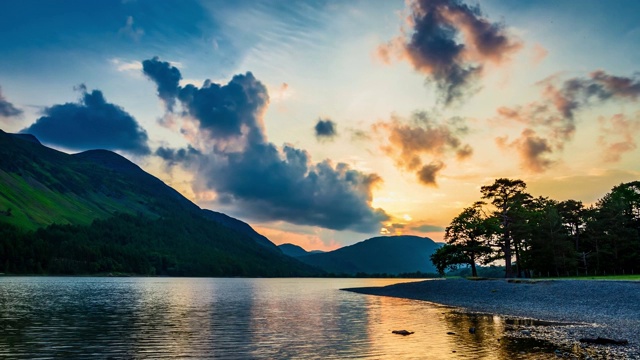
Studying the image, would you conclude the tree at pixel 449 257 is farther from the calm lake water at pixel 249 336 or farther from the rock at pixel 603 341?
the rock at pixel 603 341

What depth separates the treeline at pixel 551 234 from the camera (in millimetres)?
114062

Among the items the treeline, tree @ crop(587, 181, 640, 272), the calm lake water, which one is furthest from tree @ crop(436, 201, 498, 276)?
the calm lake water

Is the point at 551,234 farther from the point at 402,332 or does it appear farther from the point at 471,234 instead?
the point at 402,332

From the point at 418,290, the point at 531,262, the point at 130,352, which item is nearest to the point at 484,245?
the point at 531,262

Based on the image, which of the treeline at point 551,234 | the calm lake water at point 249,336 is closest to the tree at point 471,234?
the treeline at point 551,234

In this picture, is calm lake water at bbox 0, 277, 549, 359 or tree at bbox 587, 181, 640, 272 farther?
tree at bbox 587, 181, 640, 272

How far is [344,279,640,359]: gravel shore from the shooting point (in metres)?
40.5

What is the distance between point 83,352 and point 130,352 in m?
3.70

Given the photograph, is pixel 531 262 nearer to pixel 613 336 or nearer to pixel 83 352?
pixel 613 336

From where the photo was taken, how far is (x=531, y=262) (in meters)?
121

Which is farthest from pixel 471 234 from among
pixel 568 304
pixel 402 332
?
pixel 402 332

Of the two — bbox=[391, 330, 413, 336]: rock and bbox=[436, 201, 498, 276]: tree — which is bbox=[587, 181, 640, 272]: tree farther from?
bbox=[391, 330, 413, 336]: rock

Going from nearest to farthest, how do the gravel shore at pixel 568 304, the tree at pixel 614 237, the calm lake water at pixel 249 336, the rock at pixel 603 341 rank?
the calm lake water at pixel 249 336
the rock at pixel 603 341
the gravel shore at pixel 568 304
the tree at pixel 614 237

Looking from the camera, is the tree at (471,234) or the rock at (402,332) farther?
the tree at (471,234)
